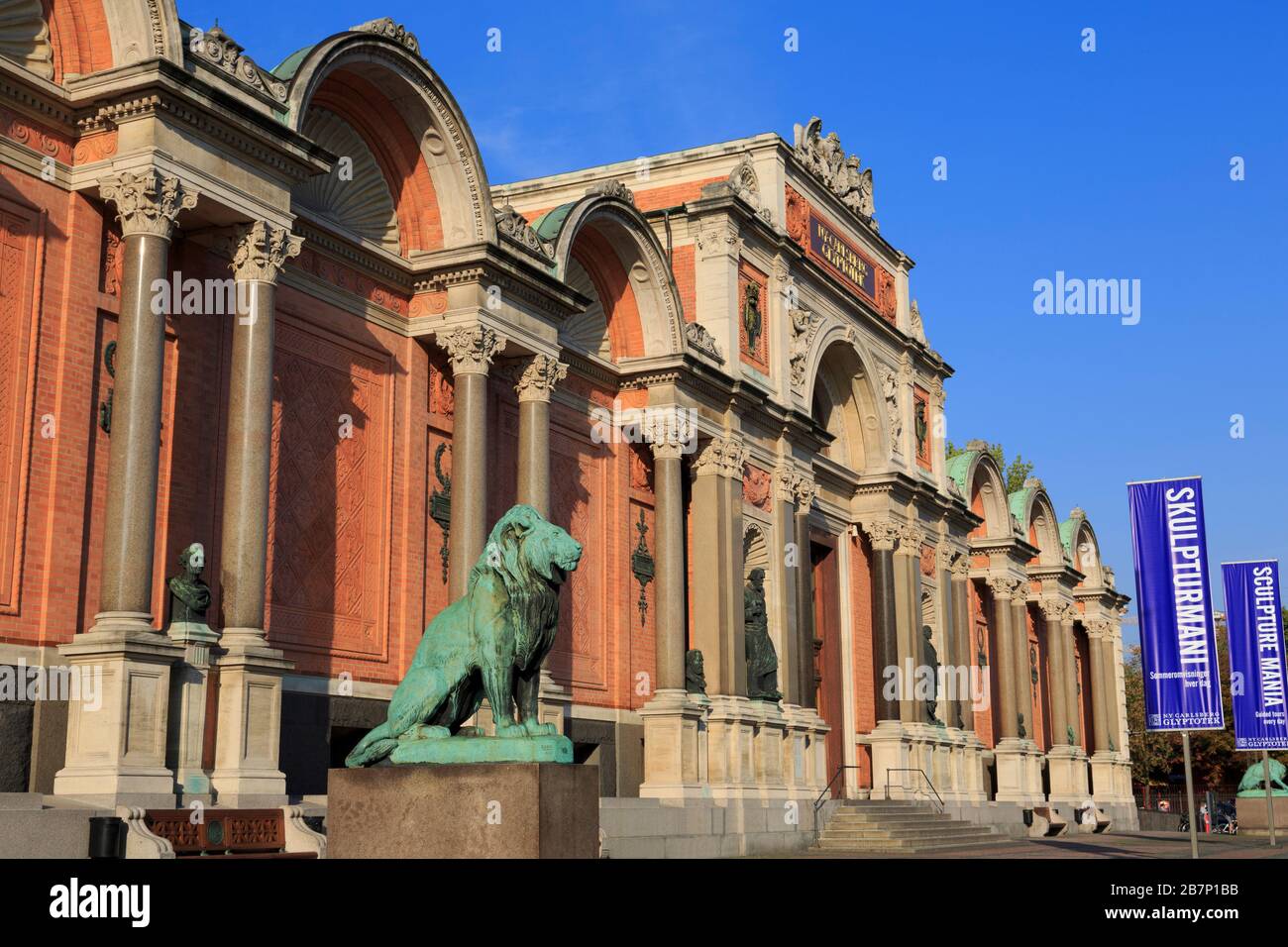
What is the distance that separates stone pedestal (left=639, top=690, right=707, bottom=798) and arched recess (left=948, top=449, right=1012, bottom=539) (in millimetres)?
20914

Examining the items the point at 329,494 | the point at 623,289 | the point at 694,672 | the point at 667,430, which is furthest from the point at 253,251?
the point at 694,672

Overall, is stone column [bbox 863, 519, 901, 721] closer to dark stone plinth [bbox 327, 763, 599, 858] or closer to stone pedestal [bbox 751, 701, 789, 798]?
stone pedestal [bbox 751, 701, 789, 798]

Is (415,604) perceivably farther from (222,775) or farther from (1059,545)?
(1059,545)

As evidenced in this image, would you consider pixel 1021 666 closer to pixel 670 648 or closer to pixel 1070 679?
pixel 1070 679

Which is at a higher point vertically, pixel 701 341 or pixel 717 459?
pixel 701 341

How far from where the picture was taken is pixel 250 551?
15297mm

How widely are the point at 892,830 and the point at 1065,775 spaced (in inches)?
860

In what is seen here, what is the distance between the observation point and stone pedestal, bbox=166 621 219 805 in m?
14.0

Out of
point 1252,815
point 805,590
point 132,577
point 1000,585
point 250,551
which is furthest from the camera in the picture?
point 1000,585

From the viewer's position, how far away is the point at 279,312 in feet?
57.8

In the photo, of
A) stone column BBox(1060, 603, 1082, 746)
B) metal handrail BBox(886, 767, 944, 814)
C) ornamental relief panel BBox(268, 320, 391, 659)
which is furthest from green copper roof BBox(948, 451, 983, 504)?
ornamental relief panel BBox(268, 320, 391, 659)

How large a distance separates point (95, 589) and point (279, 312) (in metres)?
4.54

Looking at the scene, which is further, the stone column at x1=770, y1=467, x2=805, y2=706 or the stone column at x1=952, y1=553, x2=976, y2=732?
the stone column at x1=952, y1=553, x2=976, y2=732
